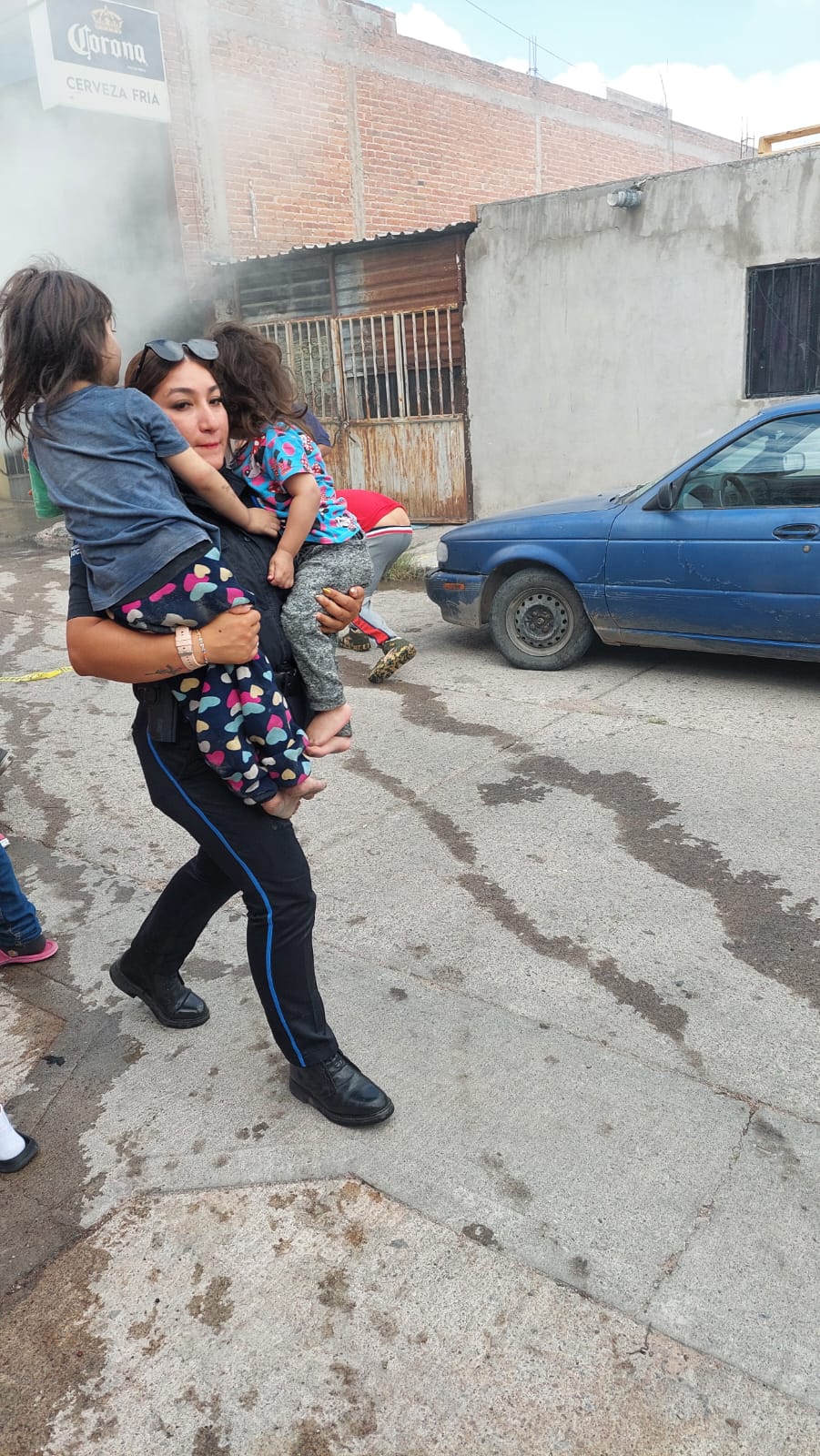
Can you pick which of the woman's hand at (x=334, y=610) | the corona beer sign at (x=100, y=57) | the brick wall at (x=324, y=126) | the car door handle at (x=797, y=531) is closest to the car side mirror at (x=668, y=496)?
the car door handle at (x=797, y=531)

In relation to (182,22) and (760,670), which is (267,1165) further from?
→ (182,22)

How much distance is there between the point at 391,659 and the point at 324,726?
373 cm

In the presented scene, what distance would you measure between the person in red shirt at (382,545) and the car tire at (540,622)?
2.07 feet

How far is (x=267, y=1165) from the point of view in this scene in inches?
92.0

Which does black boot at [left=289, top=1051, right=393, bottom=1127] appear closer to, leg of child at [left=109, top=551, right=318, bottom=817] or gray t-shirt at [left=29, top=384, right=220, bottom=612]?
leg of child at [left=109, top=551, right=318, bottom=817]

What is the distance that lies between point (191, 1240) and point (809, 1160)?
54.3 inches

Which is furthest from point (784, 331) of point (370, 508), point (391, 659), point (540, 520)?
point (391, 659)

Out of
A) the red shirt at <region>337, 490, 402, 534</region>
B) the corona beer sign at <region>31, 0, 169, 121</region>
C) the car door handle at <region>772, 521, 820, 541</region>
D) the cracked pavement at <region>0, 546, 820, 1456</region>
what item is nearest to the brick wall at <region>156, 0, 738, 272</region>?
the corona beer sign at <region>31, 0, 169, 121</region>

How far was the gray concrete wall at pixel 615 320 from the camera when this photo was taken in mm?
8711

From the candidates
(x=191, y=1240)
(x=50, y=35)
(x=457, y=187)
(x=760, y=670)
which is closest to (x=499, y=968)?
(x=191, y=1240)

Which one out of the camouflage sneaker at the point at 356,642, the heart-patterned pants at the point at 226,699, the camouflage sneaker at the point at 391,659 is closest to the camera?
the heart-patterned pants at the point at 226,699

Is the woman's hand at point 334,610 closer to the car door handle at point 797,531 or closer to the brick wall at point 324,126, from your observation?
the car door handle at point 797,531

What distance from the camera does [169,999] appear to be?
Result: 9.41ft

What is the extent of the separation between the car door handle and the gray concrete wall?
450cm
